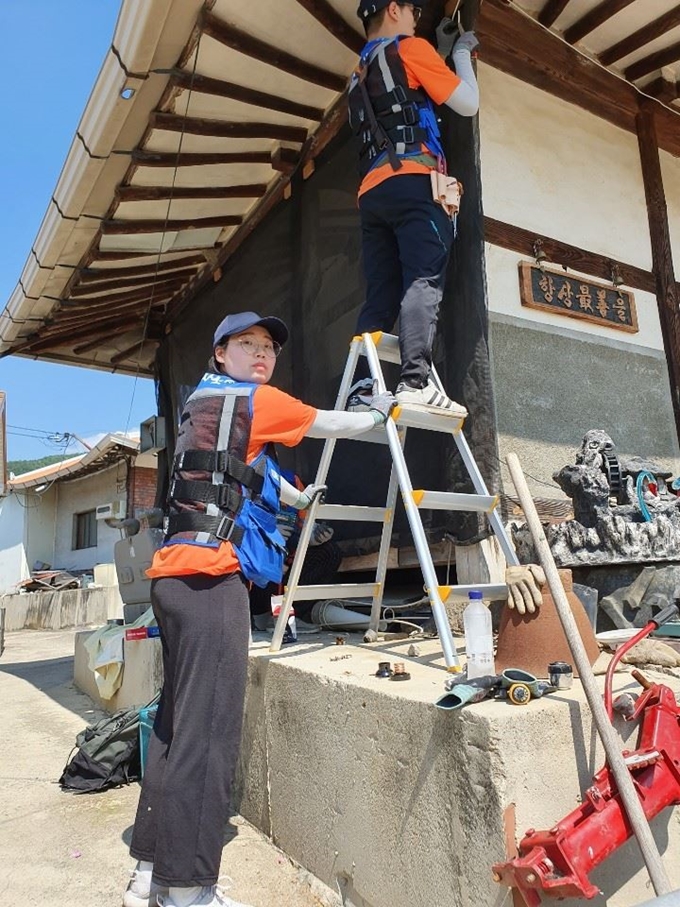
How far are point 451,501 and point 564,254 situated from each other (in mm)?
2321

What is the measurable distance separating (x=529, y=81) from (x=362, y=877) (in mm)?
4554

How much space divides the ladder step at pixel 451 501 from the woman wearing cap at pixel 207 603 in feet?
1.34

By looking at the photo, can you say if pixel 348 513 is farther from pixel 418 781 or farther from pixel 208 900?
pixel 208 900

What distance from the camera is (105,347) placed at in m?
8.76

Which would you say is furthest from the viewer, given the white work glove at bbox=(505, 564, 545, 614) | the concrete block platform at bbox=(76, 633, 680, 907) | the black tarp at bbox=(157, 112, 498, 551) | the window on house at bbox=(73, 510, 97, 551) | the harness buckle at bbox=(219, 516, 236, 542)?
the window on house at bbox=(73, 510, 97, 551)

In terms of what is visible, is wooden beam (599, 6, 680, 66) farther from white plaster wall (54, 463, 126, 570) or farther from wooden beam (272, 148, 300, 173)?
white plaster wall (54, 463, 126, 570)

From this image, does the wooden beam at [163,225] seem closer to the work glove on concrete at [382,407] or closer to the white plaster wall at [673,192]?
the white plaster wall at [673,192]

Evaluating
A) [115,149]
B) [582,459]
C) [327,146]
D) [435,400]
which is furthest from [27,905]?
[327,146]

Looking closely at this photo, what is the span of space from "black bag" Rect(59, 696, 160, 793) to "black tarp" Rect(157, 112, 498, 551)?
5.89 ft

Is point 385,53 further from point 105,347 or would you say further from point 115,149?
point 105,347

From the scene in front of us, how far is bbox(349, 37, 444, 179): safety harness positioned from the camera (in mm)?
3236

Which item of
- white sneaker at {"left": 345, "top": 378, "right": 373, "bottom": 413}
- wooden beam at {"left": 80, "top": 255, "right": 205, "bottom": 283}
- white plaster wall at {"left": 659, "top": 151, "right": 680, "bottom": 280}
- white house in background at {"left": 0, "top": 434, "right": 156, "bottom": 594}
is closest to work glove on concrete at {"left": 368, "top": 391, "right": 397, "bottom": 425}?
white sneaker at {"left": 345, "top": 378, "right": 373, "bottom": 413}

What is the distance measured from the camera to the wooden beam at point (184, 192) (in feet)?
17.2

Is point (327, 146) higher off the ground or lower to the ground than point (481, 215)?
higher
